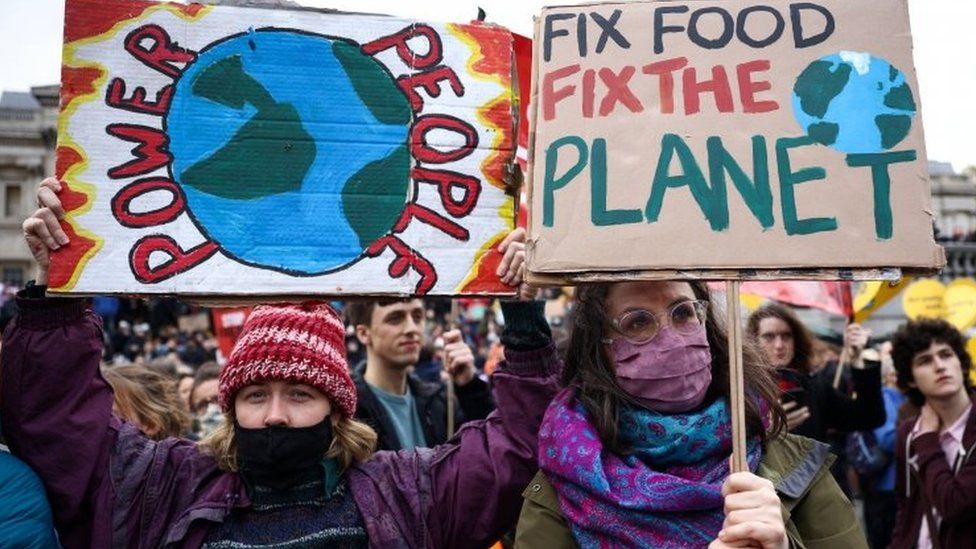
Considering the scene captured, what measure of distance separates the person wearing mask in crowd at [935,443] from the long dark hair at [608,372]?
2082 mm

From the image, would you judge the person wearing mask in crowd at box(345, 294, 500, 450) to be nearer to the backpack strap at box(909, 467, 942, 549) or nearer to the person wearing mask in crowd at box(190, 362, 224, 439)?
the person wearing mask in crowd at box(190, 362, 224, 439)

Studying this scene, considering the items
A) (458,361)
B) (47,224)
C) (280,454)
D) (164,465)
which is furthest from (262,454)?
(458,361)

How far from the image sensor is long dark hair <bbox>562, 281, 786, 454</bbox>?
2.32 metres

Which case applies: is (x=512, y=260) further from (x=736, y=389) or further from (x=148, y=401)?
(x=148, y=401)

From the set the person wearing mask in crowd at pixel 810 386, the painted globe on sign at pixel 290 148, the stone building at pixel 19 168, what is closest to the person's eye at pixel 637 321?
the painted globe on sign at pixel 290 148

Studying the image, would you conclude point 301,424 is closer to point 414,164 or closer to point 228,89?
point 414,164

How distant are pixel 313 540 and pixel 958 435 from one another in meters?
3.30

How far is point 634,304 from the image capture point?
7.75 feet

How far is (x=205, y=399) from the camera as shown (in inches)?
239

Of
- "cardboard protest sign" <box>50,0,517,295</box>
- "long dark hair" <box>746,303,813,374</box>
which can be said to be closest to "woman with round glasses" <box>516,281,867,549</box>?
"cardboard protest sign" <box>50,0,517,295</box>

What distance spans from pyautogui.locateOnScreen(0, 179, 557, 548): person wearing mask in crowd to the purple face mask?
30cm

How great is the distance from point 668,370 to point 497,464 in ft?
1.76

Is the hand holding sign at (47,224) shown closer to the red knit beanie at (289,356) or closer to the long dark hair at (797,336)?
the red knit beanie at (289,356)

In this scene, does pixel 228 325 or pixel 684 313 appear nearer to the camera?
pixel 684 313
